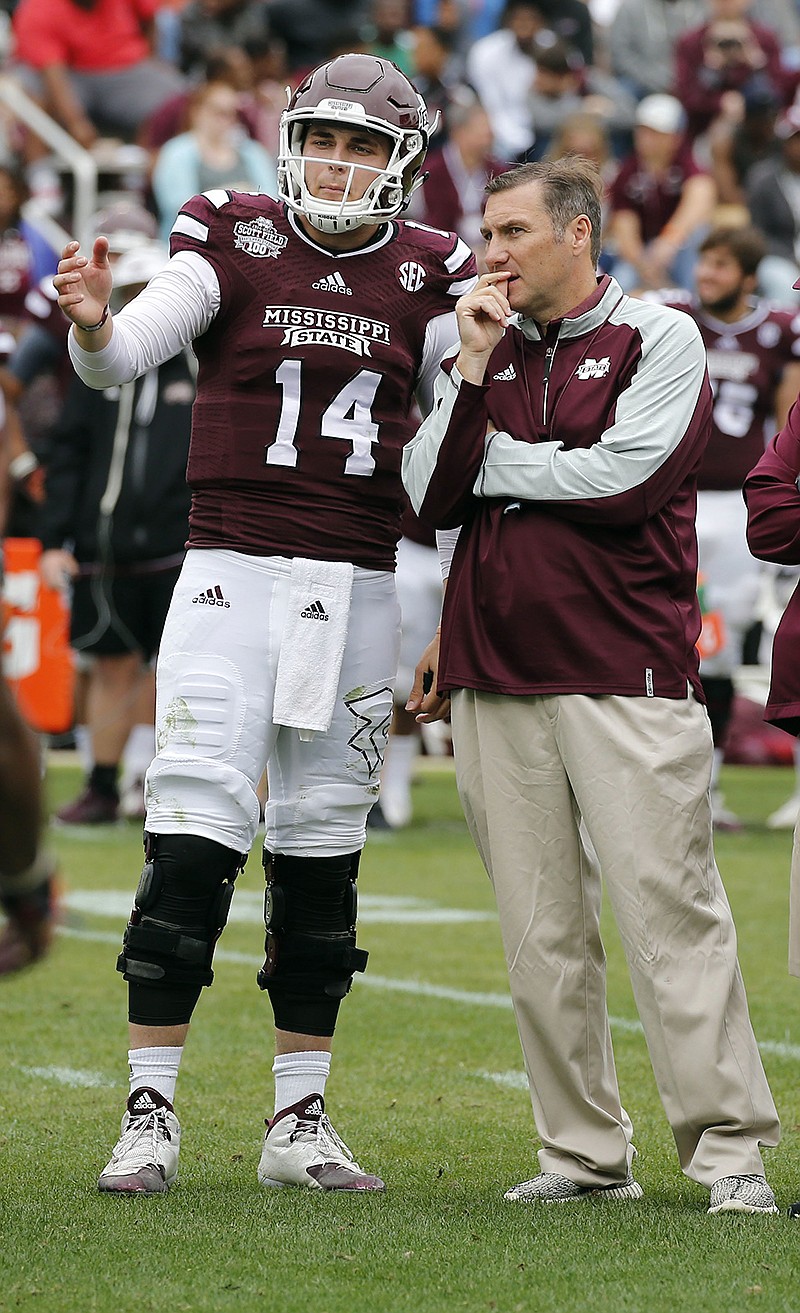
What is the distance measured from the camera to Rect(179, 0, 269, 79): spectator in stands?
49.6 ft

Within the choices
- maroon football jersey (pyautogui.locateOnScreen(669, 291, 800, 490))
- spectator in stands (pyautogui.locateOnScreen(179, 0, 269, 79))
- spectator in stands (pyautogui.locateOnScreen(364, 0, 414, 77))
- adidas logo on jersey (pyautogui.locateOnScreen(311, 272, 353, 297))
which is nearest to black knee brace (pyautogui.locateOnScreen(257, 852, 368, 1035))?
adidas logo on jersey (pyautogui.locateOnScreen(311, 272, 353, 297))

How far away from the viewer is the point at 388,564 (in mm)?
4352

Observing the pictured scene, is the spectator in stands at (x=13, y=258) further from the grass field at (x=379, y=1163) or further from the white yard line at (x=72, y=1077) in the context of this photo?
the white yard line at (x=72, y=1077)

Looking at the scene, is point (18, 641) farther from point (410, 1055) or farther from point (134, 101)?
point (410, 1055)

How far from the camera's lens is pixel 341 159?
420cm

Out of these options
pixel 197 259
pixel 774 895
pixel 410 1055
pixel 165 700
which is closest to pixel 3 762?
pixel 165 700

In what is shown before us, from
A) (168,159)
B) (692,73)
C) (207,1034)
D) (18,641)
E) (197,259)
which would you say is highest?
(692,73)

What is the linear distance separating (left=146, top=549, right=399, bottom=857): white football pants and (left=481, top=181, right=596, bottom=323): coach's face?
654mm

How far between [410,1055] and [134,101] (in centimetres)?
1070

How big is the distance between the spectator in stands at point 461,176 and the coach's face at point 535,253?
30.4ft

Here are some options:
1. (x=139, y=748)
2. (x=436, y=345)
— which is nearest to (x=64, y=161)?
(x=139, y=748)

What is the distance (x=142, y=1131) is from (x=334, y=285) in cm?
171

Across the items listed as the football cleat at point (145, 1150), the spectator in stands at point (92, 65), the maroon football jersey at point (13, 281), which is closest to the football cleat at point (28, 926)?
the football cleat at point (145, 1150)

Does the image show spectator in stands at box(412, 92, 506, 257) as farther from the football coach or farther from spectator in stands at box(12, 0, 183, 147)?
the football coach
